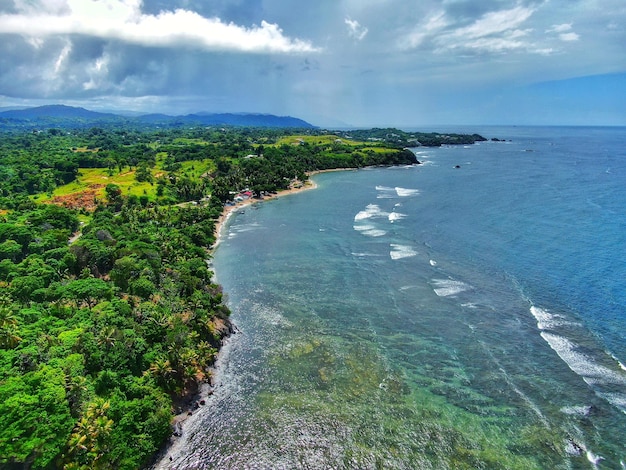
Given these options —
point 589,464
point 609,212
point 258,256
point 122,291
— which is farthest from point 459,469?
point 609,212

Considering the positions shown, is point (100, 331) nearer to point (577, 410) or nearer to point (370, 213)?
point (577, 410)

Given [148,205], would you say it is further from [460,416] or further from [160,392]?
[460,416]

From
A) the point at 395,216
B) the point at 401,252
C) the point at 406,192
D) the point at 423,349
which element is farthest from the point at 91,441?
the point at 406,192

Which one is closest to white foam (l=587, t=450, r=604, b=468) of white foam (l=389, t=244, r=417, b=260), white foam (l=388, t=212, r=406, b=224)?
white foam (l=389, t=244, r=417, b=260)

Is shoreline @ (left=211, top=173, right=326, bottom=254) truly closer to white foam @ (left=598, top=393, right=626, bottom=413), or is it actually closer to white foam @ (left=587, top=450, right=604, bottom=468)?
white foam @ (left=598, top=393, right=626, bottom=413)

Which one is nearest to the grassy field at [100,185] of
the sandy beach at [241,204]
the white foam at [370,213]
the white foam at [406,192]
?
the sandy beach at [241,204]
